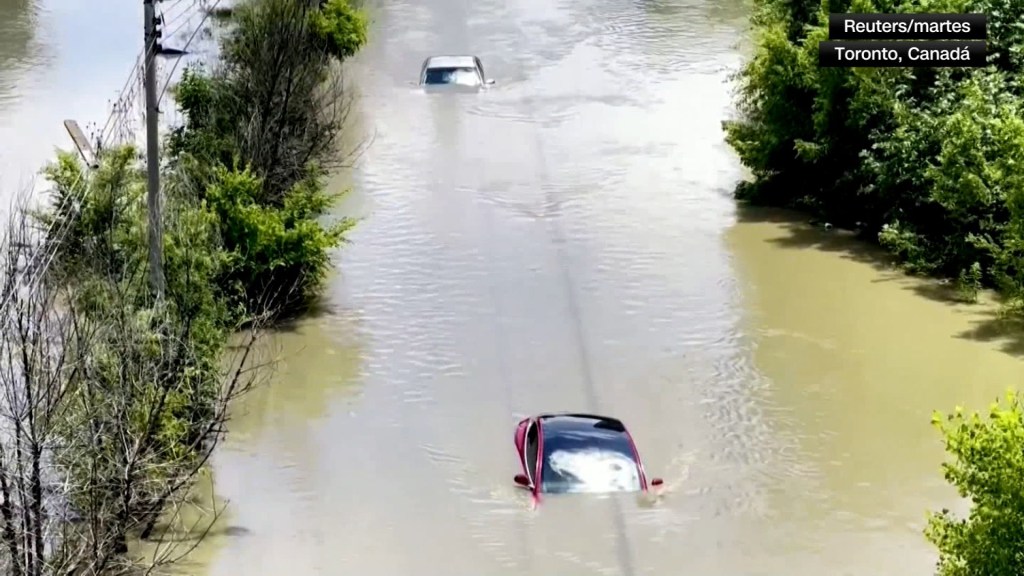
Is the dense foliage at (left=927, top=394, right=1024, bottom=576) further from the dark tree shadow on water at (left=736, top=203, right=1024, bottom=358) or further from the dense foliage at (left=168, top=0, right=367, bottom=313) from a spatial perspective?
the dark tree shadow on water at (left=736, top=203, right=1024, bottom=358)

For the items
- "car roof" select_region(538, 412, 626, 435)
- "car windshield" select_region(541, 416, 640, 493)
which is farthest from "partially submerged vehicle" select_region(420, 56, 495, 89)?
"car windshield" select_region(541, 416, 640, 493)

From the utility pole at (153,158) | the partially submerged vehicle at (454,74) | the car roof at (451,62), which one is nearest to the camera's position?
the utility pole at (153,158)

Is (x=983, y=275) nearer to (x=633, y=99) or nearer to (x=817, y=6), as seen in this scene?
(x=817, y=6)

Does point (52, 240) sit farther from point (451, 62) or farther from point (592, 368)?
point (451, 62)

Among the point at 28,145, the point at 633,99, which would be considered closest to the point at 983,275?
the point at 633,99
